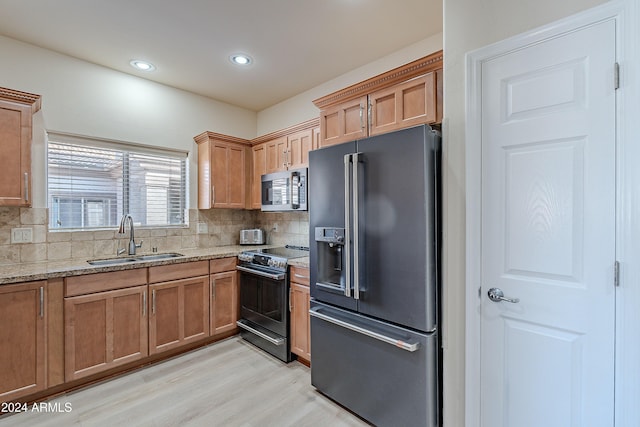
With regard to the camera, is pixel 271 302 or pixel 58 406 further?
pixel 271 302

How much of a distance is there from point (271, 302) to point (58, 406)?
167 cm

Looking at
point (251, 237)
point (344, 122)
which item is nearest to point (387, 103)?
point (344, 122)

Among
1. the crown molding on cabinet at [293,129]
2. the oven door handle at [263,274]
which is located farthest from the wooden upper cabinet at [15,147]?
the crown molding on cabinet at [293,129]

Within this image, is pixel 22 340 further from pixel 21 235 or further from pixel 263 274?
pixel 263 274

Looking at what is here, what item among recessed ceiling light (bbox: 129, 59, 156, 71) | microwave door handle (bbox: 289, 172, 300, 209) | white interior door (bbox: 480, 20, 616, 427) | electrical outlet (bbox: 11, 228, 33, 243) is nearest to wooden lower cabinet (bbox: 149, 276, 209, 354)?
electrical outlet (bbox: 11, 228, 33, 243)

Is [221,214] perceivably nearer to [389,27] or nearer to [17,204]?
[17,204]

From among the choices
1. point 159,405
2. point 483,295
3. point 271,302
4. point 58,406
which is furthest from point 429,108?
point 58,406

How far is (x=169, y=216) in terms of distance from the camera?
11.4 feet

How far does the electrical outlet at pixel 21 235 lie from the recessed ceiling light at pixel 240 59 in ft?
7.61

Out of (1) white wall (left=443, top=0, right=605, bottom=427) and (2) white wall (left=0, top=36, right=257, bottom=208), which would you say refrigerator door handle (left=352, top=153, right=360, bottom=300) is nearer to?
(1) white wall (left=443, top=0, right=605, bottom=427)

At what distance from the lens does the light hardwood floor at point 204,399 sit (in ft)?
6.50

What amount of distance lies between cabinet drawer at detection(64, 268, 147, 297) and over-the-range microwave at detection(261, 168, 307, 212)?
1418 millimetres

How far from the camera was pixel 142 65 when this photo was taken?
9.48 feet

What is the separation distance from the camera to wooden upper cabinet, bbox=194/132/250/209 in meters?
3.45
